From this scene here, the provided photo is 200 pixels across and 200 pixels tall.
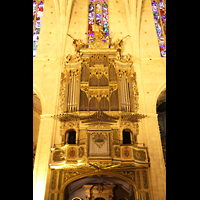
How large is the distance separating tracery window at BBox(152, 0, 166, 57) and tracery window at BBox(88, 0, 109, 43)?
3604 mm

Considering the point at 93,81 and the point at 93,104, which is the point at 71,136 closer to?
the point at 93,104

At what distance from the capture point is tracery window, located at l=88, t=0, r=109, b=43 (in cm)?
1667

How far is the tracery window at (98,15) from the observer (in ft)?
54.7

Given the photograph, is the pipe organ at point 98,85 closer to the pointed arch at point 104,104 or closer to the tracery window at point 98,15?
the pointed arch at point 104,104

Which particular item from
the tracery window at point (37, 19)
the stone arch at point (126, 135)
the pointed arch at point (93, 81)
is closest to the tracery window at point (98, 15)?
the tracery window at point (37, 19)

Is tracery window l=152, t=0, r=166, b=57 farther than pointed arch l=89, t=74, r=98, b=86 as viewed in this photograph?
Yes

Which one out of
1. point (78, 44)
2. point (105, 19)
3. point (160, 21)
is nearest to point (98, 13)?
point (105, 19)

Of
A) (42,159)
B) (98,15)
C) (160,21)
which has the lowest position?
(42,159)

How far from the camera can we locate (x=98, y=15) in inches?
691

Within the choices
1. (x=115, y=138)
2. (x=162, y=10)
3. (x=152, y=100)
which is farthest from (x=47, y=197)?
(x=162, y=10)

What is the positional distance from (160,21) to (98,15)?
4537 millimetres

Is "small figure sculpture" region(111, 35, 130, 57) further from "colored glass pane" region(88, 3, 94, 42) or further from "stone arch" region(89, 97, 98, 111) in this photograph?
"stone arch" region(89, 97, 98, 111)

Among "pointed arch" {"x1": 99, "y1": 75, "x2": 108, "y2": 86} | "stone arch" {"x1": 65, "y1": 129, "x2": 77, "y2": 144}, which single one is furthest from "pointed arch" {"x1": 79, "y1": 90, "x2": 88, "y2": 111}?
"stone arch" {"x1": 65, "y1": 129, "x2": 77, "y2": 144}

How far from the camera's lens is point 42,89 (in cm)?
1370
